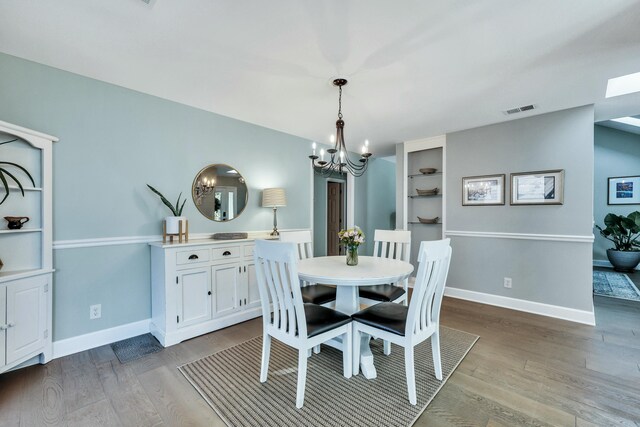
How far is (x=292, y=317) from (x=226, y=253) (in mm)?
1459

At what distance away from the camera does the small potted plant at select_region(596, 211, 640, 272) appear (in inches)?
204

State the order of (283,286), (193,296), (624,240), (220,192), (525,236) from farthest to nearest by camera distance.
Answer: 1. (624,240)
2. (525,236)
3. (220,192)
4. (193,296)
5. (283,286)

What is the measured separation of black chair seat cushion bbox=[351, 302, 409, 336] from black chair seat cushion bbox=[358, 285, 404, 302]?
31 cm

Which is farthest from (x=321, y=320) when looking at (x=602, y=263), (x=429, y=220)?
(x=602, y=263)

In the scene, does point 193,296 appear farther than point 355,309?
Yes

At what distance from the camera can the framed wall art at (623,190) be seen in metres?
5.57

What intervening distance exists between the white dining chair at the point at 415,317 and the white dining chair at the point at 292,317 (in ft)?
0.56

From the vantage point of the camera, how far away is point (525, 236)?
133 inches

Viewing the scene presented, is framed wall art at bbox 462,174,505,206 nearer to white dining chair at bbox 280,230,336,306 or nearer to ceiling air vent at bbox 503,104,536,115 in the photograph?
ceiling air vent at bbox 503,104,536,115

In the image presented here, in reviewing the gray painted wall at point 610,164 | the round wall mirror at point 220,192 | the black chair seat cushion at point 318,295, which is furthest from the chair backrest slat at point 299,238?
the gray painted wall at point 610,164

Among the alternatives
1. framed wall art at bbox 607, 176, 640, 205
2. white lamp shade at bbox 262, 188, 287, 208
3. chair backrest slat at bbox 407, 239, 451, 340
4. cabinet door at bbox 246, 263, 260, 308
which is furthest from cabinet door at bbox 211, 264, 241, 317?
framed wall art at bbox 607, 176, 640, 205

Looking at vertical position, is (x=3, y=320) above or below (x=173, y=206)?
below

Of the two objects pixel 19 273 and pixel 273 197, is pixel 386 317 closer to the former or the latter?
pixel 273 197

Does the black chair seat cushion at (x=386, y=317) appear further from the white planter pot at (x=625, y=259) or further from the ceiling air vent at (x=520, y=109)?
the white planter pot at (x=625, y=259)
